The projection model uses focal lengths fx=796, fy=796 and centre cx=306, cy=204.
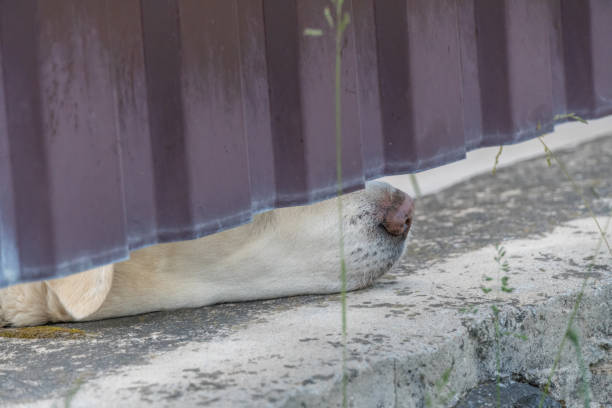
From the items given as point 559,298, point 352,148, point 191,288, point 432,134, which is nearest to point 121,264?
point 191,288

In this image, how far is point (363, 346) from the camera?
66.6 inches

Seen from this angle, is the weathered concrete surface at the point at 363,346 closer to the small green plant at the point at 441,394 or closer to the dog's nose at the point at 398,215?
the small green plant at the point at 441,394

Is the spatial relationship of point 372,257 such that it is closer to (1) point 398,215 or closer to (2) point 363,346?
(1) point 398,215

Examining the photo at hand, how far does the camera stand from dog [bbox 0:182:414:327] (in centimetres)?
217

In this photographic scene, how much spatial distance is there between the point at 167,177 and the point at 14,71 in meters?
0.39

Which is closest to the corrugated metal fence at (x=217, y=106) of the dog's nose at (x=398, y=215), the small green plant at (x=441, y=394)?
the dog's nose at (x=398, y=215)

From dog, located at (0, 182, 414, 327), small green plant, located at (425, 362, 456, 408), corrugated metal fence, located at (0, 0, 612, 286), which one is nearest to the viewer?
corrugated metal fence, located at (0, 0, 612, 286)

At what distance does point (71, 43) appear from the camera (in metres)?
1.53

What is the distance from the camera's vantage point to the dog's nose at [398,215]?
88.7 inches

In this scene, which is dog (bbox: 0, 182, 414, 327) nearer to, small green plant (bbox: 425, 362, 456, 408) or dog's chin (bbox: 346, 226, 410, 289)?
dog's chin (bbox: 346, 226, 410, 289)

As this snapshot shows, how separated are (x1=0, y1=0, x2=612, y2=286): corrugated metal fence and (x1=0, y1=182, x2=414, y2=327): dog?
0.20 meters

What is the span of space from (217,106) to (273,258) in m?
0.62

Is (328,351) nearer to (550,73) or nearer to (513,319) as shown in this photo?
(513,319)

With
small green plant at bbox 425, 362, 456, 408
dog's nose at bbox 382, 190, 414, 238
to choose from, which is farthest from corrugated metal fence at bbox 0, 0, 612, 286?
small green plant at bbox 425, 362, 456, 408
